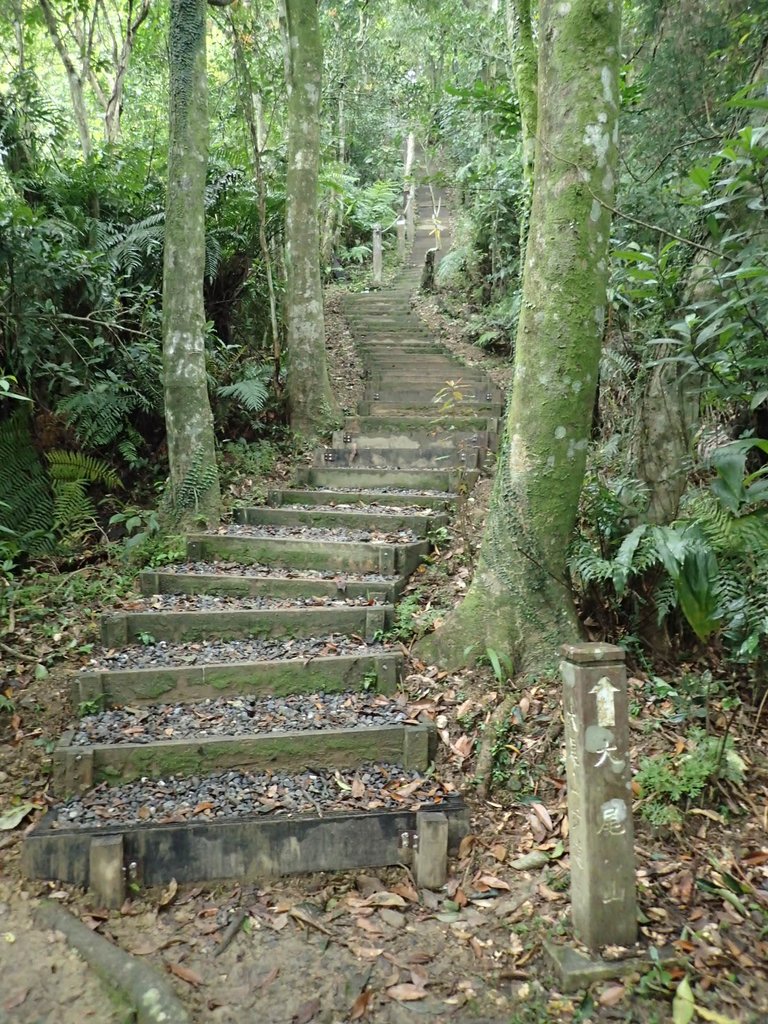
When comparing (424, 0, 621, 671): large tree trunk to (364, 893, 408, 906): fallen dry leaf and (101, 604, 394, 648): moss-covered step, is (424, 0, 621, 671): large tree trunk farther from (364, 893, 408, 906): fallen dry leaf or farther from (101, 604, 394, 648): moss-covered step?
(364, 893, 408, 906): fallen dry leaf

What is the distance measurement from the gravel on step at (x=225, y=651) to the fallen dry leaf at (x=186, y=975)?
1.90 m

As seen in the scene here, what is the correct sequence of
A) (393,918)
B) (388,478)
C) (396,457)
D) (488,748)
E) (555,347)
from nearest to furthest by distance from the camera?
(393,918)
(488,748)
(555,347)
(388,478)
(396,457)

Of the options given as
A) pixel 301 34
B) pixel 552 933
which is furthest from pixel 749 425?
pixel 301 34

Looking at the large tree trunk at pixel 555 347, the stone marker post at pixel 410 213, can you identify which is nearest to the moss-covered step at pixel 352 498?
the large tree trunk at pixel 555 347

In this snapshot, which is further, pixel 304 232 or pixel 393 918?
pixel 304 232

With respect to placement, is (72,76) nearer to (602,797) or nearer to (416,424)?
(416,424)

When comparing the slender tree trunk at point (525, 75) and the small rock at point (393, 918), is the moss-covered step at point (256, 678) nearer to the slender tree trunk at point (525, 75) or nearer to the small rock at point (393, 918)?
the small rock at point (393, 918)

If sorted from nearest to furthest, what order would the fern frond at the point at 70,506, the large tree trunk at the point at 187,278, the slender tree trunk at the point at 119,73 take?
the large tree trunk at the point at 187,278 → the fern frond at the point at 70,506 → the slender tree trunk at the point at 119,73

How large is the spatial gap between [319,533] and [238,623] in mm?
1501

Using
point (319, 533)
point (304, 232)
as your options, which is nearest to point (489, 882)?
point (319, 533)

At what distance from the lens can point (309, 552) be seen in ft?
20.2

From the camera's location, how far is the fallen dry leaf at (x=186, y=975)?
3.16 meters

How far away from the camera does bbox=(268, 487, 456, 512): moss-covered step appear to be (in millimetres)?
6971

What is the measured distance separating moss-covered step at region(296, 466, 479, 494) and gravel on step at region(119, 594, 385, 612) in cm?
213
